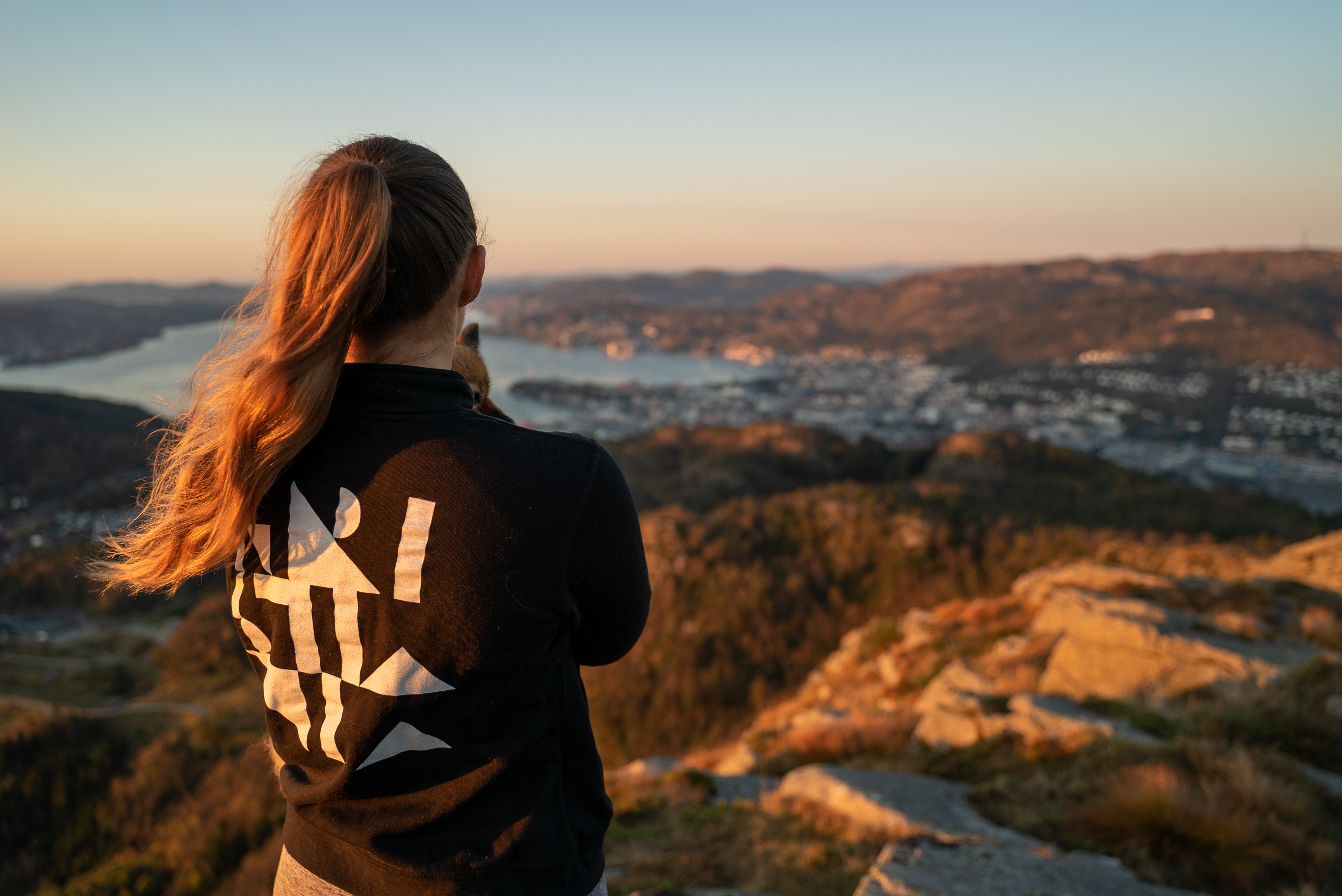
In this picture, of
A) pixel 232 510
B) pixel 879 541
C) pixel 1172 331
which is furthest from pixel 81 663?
pixel 1172 331

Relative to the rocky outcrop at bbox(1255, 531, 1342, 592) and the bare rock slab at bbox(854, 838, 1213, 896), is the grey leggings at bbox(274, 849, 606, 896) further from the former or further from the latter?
the rocky outcrop at bbox(1255, 531, 1342, 592)

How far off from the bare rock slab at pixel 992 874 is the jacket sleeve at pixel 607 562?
7.00 ft

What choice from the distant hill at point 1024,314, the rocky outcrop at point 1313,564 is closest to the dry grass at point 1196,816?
the rocky outcrop at point 1313,564

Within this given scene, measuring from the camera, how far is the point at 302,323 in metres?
1.00

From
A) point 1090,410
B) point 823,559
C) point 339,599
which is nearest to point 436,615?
point 339,599

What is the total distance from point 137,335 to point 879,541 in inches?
3301

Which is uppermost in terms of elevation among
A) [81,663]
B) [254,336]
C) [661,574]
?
[254,336]

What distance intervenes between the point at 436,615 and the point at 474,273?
22.9 inches

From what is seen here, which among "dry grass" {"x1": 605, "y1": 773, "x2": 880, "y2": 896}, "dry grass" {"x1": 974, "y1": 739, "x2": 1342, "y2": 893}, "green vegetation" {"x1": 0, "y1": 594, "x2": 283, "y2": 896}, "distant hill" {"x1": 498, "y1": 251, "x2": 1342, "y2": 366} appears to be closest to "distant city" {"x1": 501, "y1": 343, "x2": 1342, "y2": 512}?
"distant hill" {"x1": 498, "y1": 251, "x2": 1342, "y2": 366}

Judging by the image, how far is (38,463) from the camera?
139 feet

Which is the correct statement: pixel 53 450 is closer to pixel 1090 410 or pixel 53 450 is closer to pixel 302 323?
pixel 302 323

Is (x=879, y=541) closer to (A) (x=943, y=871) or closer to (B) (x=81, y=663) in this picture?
(A) (x=943, y=871)

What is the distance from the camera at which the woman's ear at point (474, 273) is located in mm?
1154

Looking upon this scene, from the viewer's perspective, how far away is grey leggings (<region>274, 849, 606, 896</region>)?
111cm
